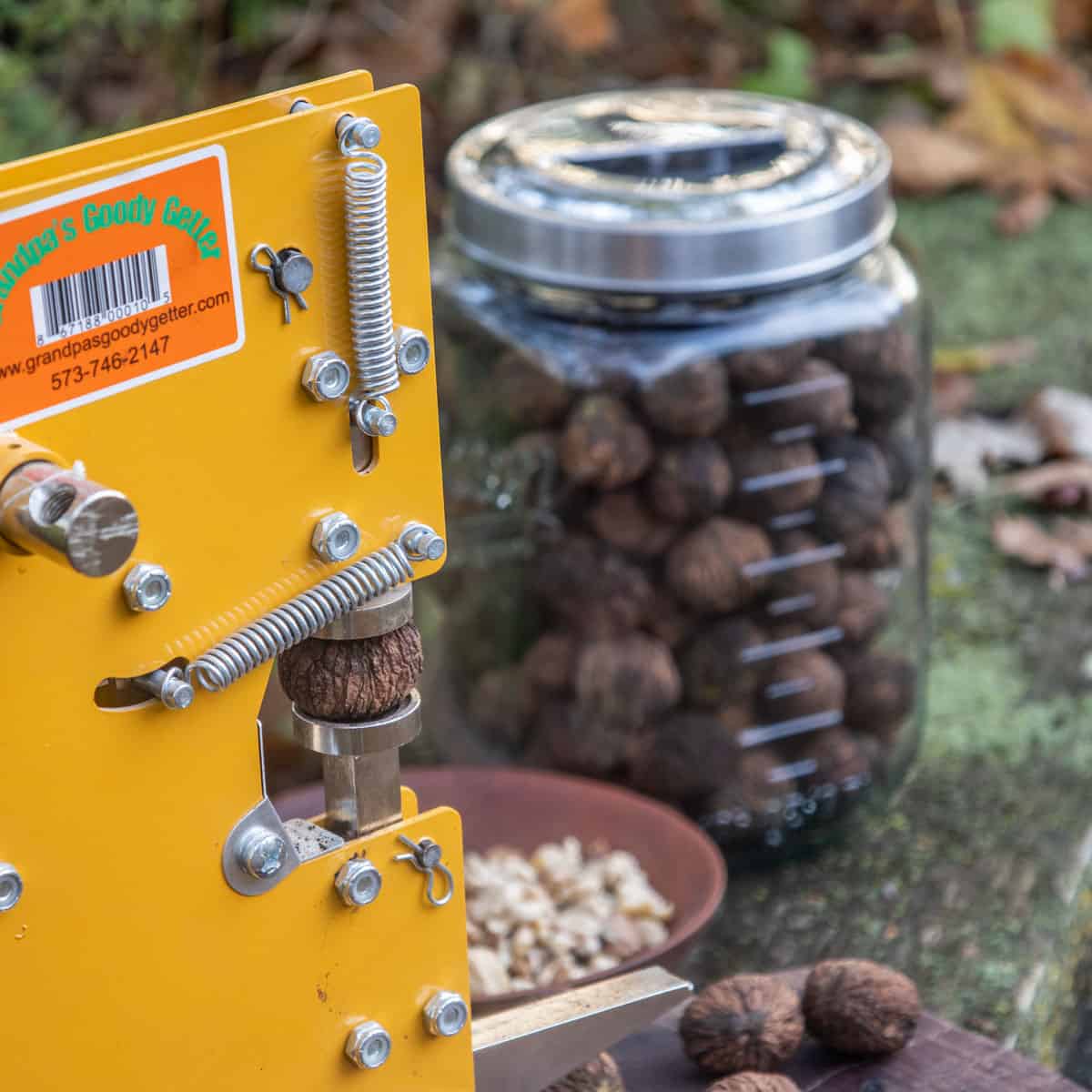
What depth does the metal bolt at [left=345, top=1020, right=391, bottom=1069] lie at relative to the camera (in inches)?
24.0

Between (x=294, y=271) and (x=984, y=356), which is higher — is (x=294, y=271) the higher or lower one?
the higher one

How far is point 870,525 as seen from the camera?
104 centimetres

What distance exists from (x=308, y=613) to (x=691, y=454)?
0.48m

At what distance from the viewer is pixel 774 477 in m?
1.00

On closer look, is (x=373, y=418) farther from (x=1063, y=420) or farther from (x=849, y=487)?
(x=1063, y=420)

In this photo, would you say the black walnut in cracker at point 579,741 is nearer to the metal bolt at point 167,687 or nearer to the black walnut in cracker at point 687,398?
the black walnut in cracker at point 687,398

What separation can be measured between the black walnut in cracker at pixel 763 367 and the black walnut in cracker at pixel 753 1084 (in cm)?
40

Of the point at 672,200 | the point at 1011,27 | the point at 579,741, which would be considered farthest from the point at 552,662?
the point at 1011,27

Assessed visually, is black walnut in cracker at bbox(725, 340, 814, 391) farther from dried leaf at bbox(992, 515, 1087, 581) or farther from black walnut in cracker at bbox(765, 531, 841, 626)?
dried leaf at bbox(992, 515, 1087, 581)

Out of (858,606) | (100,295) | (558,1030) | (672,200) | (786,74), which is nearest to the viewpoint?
(100,295)

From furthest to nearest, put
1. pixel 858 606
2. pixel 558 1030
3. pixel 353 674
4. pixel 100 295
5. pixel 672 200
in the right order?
pixel 858 606, pixel 672 200, pixel 558 1030, pixel 353 674, pixel 100 295

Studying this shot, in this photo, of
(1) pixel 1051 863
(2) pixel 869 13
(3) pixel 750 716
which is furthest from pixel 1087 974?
(2) pixel 869 13

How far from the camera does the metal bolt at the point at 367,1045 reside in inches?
24.0

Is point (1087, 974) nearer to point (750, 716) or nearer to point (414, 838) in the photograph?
point (750, 716)
